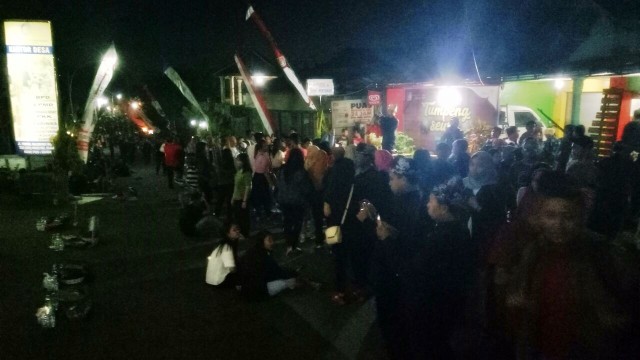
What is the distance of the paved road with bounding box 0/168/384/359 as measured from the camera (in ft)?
15.9

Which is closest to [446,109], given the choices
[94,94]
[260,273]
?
[260,273]

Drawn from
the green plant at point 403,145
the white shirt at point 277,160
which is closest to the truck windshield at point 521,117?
the green plant at point 403,145

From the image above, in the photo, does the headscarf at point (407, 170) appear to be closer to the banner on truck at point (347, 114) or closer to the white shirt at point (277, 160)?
the white shirt at point (277, 160)

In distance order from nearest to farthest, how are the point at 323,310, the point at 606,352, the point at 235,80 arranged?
the point at 606,352
the point at 323,310
the point at 235,80

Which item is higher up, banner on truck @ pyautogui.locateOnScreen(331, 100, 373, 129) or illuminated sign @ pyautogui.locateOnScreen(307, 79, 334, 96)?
illuminated sign @ pyautogui.locateOnScreen(307, 79, 334, 96)

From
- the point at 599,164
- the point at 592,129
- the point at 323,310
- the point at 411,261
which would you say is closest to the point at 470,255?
the point at 411,261

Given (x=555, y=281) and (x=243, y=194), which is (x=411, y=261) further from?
(x=243, y=194)

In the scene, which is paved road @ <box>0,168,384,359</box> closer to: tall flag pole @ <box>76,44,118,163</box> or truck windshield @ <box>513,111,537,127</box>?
tall flag pole @ <box>76,44,118,163</box>

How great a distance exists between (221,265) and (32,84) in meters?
10.7

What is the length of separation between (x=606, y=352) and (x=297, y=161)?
5897mm

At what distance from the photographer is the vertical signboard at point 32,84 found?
13.5m

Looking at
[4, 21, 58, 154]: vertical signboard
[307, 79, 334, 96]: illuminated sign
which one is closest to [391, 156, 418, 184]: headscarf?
[4, 21, 58, 154]: vertical signboard

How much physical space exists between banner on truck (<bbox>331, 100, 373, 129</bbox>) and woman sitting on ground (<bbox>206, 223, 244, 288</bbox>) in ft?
32.1

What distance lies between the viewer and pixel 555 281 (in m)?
2.33
